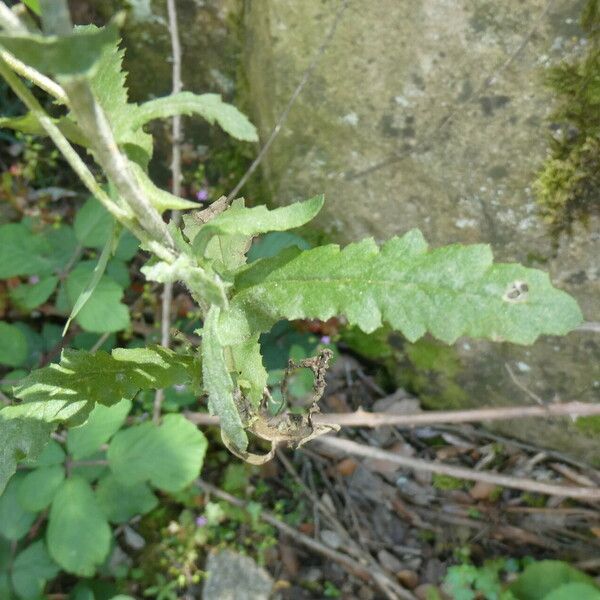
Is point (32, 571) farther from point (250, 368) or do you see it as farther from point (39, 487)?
point (250, 368)

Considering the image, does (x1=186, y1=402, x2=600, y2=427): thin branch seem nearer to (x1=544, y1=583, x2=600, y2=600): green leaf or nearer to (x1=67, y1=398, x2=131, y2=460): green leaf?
(x1=544, y1=583, x2=600, y2=600): green leaf

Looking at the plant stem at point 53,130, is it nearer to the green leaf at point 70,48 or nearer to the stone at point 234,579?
the green leaf at point 70,48

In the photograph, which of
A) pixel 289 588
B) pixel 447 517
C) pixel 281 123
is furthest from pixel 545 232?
pixel 289 588

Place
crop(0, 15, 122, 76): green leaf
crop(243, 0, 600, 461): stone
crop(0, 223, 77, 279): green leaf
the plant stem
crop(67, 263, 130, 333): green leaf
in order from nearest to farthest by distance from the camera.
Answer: crop(0, 15, 122, 76): green leaf → the plant stem → crop(243, 0, 600, 461): stone → crop(67, 263, 130, 333): green leaf → crop(0, 223, 77, 279): green leaf

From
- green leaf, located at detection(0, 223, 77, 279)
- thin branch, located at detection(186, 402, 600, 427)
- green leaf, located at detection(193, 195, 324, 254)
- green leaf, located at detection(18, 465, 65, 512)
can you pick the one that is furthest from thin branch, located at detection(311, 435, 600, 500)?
green leaf, located at detection(193, 195, 324, 254)

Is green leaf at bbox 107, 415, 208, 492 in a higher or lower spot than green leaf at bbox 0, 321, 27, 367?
lower

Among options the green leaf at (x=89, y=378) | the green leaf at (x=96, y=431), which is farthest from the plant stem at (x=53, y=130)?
the green leaf at (x=96, y=431)
